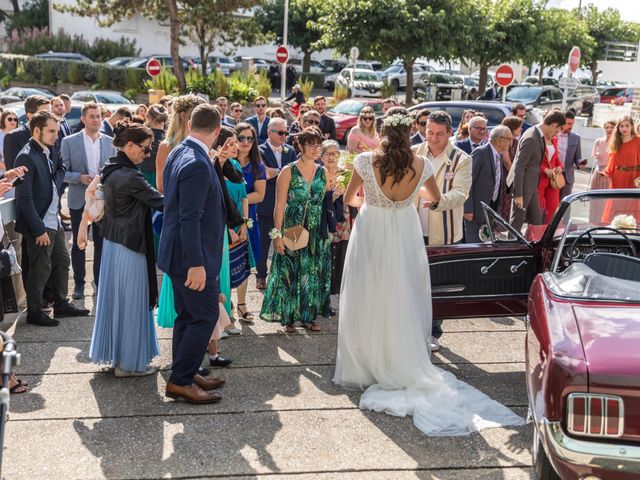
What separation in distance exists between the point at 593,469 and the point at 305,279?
148 inches

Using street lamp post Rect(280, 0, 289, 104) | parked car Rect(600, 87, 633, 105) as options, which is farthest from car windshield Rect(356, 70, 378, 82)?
parked car Rect(600, 87, 633, 105)

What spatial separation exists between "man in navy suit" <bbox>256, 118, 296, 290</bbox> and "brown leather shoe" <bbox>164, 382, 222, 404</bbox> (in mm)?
3082

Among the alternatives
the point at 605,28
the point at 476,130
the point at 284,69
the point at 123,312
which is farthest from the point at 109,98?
the point at 605,28

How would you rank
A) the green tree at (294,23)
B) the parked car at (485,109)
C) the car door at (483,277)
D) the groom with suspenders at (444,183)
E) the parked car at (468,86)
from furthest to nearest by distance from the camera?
the green tree at (294,23), the parked car at (468,86), the parked car at (485,109), the groom with suspenders at (444,183), the car door at (483,277)

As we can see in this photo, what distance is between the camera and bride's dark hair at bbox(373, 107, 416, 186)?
539 cm

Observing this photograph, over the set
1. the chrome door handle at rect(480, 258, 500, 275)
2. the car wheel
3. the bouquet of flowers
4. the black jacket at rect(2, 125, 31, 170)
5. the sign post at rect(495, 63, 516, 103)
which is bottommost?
the car wheel

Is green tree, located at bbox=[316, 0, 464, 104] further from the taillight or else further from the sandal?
the taillight

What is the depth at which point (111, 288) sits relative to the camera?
5.63 metres

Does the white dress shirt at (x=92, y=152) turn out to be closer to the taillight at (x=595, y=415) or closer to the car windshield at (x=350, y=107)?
the taillight at (x=595, y=415)

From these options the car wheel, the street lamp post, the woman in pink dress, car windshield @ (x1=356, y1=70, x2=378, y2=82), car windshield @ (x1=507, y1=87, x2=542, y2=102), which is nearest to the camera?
the car wheel

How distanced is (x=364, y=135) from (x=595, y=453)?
693 centimetres

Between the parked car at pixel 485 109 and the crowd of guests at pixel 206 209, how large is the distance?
7104mm

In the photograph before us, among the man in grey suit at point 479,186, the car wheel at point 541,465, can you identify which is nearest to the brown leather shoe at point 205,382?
the car wheel at point 541,465

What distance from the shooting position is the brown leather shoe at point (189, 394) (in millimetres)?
5293
